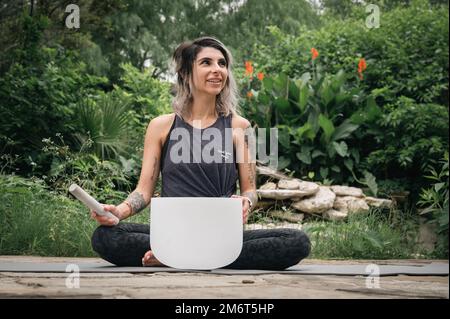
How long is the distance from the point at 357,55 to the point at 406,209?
1.85 meters

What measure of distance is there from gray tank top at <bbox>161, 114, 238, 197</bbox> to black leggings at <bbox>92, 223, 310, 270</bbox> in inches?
8.9

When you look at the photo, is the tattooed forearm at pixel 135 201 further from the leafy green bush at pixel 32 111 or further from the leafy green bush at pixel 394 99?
the leafy green bush at pixel 394 99

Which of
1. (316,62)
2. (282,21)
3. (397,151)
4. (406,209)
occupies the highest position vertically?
(282,21)

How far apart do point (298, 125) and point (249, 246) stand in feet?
12.3

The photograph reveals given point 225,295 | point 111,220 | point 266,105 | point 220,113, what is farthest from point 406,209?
point 225,295

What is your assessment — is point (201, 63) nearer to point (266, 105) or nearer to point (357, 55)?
point (266, 105)

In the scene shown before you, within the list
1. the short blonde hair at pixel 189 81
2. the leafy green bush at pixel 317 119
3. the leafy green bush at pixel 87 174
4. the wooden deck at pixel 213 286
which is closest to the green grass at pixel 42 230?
the leafy green bush at pixel 87 174

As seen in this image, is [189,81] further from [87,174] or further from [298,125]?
[298,125]

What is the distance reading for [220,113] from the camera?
295 centimetres

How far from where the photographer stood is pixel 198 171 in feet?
8.92

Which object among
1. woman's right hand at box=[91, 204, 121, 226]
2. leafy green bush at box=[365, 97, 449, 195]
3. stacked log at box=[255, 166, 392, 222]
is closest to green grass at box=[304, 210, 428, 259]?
stacked log at box=[255, 166, 392, 222]

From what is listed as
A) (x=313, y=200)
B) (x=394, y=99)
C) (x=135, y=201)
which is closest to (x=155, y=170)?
(x=135, y=201)

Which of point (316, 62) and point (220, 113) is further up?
point (316, 62)

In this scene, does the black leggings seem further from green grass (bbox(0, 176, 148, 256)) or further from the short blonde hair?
green grass (bbox(0, 176, 148, 256))
